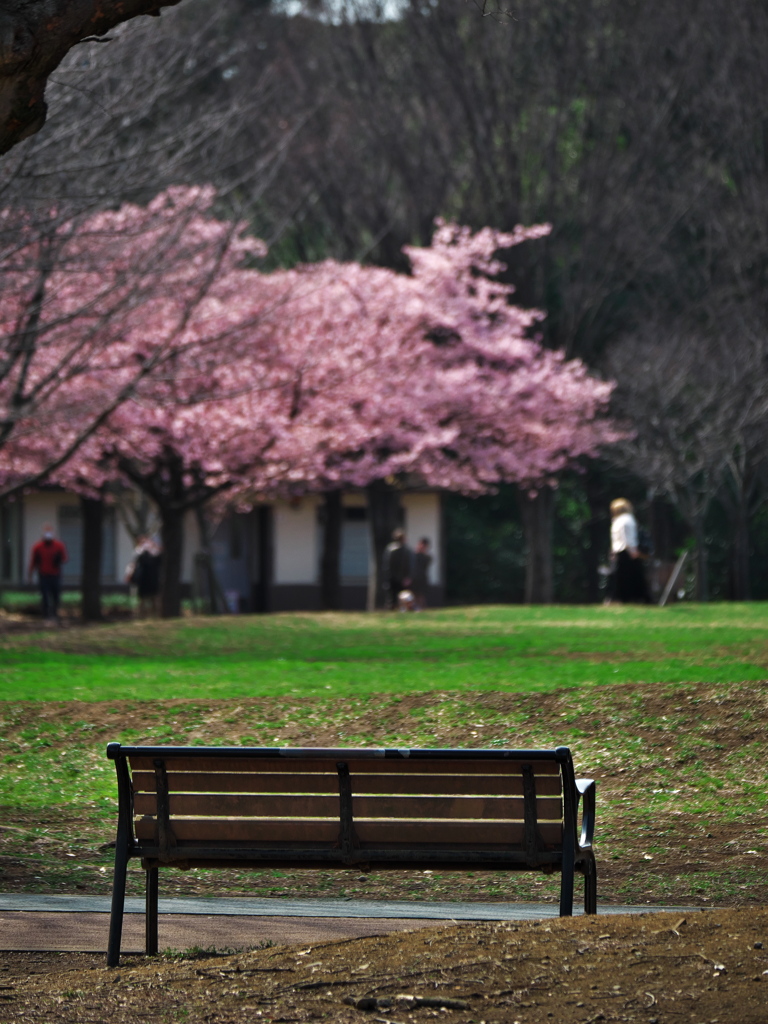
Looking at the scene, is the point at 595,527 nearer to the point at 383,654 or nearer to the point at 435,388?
the point at 435,388

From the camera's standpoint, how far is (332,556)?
3089cm

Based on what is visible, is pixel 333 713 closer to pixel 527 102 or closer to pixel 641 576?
pixel 641 576

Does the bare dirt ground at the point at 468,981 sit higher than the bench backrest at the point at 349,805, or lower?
lower

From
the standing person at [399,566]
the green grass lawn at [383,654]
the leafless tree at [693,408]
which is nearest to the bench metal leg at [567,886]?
the green grass lawn at [383,654]

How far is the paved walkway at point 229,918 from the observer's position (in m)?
5.66

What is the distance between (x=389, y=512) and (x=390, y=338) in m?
4.10

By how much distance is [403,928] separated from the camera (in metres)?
5.85

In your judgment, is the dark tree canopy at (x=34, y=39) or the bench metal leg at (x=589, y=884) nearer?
the dark tree canopy at (x=34, y=39)

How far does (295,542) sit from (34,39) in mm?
33890

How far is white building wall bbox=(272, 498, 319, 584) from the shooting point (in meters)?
38.7

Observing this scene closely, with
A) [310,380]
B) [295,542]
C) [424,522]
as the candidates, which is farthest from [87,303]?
[424,522]

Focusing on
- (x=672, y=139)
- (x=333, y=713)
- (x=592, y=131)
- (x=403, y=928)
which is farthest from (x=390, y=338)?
(x=403, y=928)

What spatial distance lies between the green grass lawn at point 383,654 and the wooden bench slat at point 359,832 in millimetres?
6661

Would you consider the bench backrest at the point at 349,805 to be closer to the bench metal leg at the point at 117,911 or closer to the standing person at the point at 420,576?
the bench metal leg at the point at 117,911
